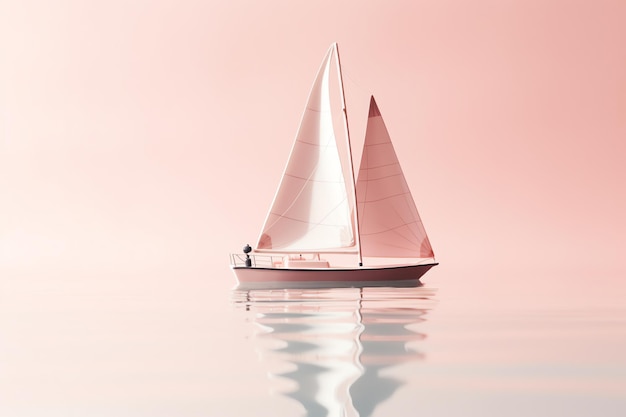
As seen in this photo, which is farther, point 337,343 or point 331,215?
point 331,215

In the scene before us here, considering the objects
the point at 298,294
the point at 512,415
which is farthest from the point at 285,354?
the point at 298,294

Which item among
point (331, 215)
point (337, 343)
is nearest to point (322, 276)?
point (331, 215)

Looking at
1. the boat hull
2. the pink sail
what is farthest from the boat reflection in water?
the pink sail

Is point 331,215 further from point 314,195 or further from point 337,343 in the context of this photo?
point 337,343

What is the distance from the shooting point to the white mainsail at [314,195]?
21.9m

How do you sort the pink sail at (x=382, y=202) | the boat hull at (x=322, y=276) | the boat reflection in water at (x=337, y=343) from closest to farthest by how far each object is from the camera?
the boat reflection in water at (x=337, y=343) < the boat hull at (x=322, y=276) < the pink sail at (x=382, y=202)

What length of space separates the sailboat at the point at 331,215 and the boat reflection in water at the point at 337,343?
2973mm

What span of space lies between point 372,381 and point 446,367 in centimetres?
115

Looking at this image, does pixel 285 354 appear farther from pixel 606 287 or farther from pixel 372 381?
pixel 606 287

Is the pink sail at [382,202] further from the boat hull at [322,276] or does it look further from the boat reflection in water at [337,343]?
the boat reflection in water at [337,343]

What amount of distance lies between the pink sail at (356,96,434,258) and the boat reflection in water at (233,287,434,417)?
13.2 feet

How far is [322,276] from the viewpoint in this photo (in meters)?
21.3

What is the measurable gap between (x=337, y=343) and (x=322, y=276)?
11.6 meters

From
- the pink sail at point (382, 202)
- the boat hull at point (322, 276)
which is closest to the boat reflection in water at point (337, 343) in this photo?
the boat hull at point (322, 276)
